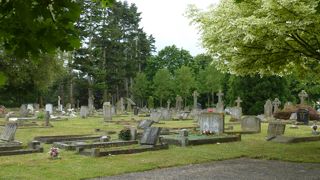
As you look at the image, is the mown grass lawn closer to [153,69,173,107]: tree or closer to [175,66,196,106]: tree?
[175,66,196,106]: tree

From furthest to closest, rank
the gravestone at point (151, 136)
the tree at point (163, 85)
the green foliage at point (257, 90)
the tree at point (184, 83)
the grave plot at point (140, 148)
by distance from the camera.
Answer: the tree at point (163, 85), the tree at point (184, 83), the green foliage at point (257, 90), the gravestone at point (151, 136), the grave plot at point (140, 148)

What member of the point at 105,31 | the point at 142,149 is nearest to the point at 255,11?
the point at 142,149

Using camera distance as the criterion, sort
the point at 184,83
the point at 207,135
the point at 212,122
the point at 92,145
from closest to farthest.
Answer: the point at 92,145
the point at 207,135
the point at 212,122
the point at 184,83

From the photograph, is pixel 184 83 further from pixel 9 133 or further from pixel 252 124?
pixel 9 133

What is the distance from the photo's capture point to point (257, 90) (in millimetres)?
55406

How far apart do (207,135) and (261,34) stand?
746cm

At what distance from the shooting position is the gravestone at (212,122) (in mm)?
21484

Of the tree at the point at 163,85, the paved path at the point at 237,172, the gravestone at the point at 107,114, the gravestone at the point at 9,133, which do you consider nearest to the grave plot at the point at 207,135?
the paved path at the point at 237,172

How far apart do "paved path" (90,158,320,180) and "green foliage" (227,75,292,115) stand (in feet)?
135

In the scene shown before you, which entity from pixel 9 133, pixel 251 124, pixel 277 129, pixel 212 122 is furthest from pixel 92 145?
pixel 251 124

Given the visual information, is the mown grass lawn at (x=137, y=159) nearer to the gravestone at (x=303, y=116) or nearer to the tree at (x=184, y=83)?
the gravestone at (x=303, y=116)

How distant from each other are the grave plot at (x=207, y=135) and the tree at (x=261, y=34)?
321 centimetres

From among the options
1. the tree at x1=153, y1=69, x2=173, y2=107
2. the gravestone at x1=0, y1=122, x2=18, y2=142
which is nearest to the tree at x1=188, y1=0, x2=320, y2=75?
the gravestone at x1=0, y1=122, x2=18, y2=142

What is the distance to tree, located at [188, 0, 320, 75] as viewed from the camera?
13930 mm
